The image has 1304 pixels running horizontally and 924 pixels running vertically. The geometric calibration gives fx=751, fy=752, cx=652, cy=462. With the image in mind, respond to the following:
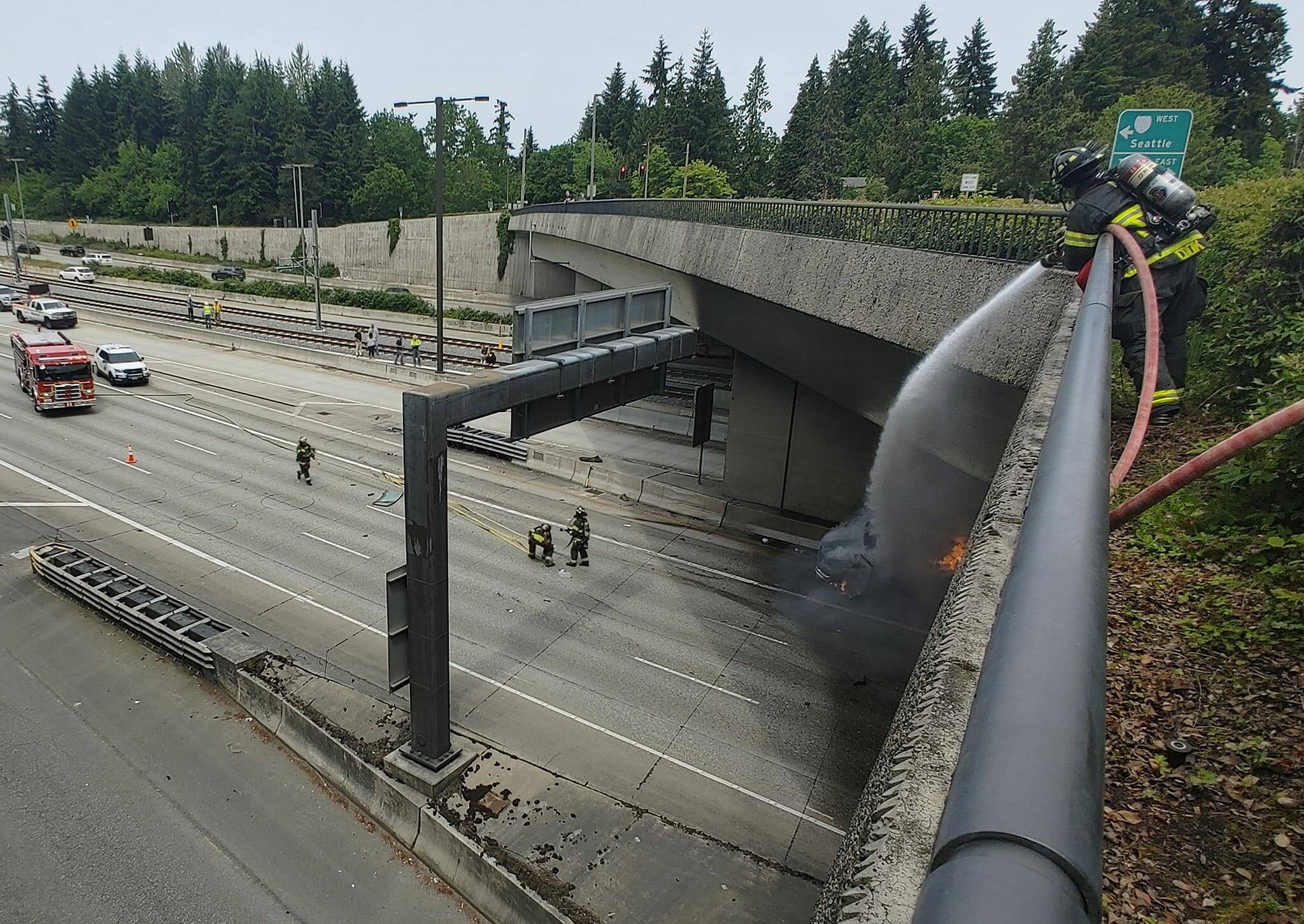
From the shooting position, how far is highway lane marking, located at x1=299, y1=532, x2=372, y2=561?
62.4ft

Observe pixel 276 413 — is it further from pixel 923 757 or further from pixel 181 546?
pixel 923 757

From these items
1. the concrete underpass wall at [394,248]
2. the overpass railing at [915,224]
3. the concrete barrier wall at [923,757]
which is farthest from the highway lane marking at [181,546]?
the concrete underpass wall at [394,248]

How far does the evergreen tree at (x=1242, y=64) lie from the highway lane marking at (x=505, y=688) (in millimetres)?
56632

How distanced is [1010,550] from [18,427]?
35035 millimetres

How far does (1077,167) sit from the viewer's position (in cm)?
805

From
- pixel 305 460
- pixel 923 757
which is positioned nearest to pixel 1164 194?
pixel 923 757

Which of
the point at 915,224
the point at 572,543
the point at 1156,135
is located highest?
the point at 1156,135

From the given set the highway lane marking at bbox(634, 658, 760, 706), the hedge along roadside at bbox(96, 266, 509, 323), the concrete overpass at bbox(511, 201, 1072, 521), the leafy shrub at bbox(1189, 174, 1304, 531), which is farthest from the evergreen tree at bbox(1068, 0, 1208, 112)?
the highway lane marking at bbox(634, 658, 760, 706)

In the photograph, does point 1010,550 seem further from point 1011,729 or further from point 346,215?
point 346,215

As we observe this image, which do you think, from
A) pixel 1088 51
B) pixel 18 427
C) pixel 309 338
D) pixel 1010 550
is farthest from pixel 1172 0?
pixel 18 427

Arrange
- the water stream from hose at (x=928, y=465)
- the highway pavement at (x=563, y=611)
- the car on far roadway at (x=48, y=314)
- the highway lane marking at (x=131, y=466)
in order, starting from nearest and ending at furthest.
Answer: the water stream from hose at (x=928, y=465) < the highway pavement at (x=563, y=611) < the highway lane marking at (x=131, y=466) < the car on far roadway at (x=48, y=314)

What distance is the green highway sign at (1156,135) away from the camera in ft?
38.6

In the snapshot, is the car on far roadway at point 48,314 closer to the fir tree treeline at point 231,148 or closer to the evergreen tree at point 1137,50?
the fir tree treeline at point 231,148

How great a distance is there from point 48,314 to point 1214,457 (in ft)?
202
